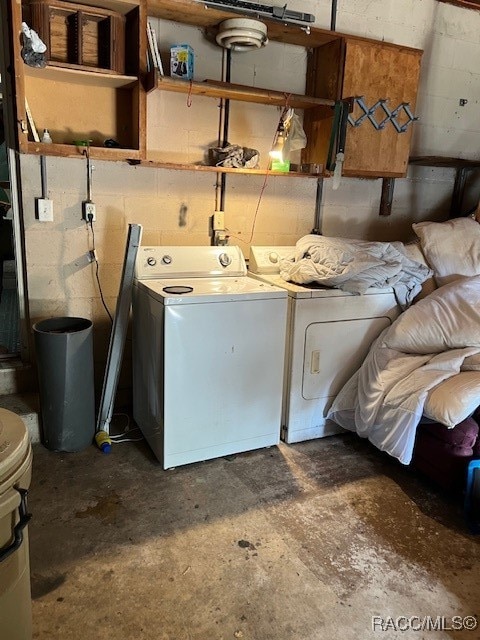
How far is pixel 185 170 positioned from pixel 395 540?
225cm

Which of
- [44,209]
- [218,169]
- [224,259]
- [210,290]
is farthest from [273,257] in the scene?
[44,209]

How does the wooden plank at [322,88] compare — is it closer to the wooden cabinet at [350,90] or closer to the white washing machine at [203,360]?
the wooden cabinet at [350,90]

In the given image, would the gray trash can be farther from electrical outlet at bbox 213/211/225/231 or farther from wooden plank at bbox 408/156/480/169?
wooden plank at bbox 408/156/480/169

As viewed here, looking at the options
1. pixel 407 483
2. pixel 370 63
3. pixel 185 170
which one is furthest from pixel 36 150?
pixel 407 483

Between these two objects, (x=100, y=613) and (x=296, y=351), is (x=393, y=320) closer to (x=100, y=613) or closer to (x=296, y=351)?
(x=296, y=351)

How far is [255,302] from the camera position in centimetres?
246

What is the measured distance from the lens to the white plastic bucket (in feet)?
3.61

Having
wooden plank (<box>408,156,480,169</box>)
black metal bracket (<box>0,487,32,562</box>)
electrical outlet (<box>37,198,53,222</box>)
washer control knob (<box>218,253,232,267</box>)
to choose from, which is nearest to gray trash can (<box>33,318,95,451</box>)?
electrical outlet (<box>37,198,53,222</box>)

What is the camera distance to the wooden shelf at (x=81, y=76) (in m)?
2.38

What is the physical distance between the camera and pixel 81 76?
8.13 ft

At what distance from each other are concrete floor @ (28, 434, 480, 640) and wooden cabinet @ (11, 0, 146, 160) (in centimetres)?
171

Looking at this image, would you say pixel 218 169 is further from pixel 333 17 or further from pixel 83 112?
pixel 333 17

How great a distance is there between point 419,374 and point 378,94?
182cm

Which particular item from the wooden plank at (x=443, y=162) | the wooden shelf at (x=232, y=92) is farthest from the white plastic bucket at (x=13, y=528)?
the wooden plank at (x=443, y=162)
